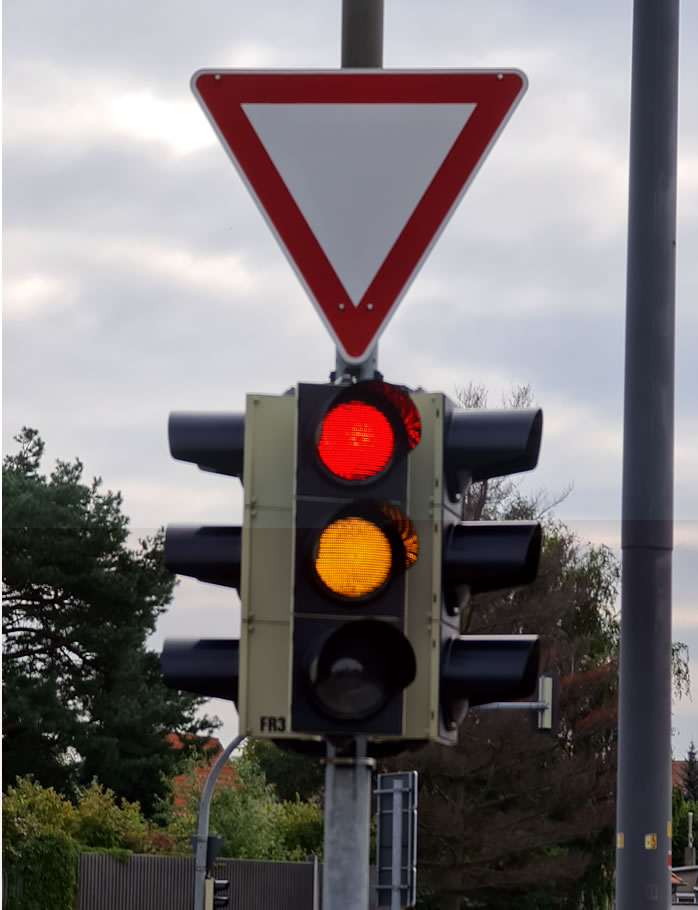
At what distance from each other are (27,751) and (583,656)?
1590cm

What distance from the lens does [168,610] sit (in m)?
47.2

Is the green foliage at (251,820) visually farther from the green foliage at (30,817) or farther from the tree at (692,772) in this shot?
the tree at (692,772)

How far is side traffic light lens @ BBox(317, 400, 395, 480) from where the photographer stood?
3930 millimetres

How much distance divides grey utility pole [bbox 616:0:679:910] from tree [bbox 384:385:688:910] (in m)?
29.2

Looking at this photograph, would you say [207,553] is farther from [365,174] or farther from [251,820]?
[251,820]

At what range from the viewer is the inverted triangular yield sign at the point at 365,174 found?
396cm

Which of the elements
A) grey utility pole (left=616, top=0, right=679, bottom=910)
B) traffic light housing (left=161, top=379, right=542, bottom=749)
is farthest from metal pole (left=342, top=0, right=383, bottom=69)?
grey utility pole (left=616, top=0, right=679, bottom=910)

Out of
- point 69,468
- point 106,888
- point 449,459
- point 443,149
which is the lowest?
point 106,888

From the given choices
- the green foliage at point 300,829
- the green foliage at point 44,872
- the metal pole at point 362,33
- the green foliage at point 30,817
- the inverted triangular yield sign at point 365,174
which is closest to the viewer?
the inverted triangular yield sign at point 365,174

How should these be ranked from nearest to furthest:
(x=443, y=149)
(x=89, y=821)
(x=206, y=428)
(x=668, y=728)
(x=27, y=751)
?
1. (x=443, y=149)
2. (x=206, y=428)
3. (x=668, y=728)
4. (x=89, y=821)
5. (x=27, y=751)

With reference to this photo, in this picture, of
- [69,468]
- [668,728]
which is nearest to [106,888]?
[69,468]

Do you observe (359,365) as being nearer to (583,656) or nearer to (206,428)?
(206,428)

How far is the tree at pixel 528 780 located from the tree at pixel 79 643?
393 inches

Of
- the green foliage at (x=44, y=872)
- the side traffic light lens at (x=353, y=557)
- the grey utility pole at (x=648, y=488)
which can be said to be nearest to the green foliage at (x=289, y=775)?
the green foliage at (x=44, y=872)
